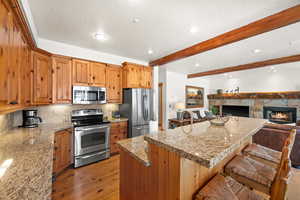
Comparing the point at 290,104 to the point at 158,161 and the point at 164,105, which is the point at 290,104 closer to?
the point at 164,105

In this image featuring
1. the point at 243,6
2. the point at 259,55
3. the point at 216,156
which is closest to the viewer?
the point at 216,156

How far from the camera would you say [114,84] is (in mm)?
3342

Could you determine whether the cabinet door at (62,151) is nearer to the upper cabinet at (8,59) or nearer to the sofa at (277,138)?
the upper cabinet at (8,59)

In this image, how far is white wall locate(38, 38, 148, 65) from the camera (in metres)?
2.69

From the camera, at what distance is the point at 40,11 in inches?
71.9

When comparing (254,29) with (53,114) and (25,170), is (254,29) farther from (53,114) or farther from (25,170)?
(53,114)

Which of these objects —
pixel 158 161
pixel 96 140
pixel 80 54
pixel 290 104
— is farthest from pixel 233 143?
pixel 290 104

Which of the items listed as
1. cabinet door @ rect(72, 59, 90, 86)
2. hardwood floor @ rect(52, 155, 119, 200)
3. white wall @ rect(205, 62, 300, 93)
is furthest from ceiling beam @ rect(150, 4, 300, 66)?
white wall @ rect(205, 62, 300, 93)

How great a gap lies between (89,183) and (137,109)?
5.93 feet

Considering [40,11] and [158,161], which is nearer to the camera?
[158,161]

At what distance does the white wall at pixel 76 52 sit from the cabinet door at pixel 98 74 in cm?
38

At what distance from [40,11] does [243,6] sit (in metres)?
2.89

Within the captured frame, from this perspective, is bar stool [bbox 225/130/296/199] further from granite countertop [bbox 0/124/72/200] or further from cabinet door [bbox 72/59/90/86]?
cabinet door [bbox 72/59/90/86]

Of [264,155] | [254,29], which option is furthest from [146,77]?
[264,155]
